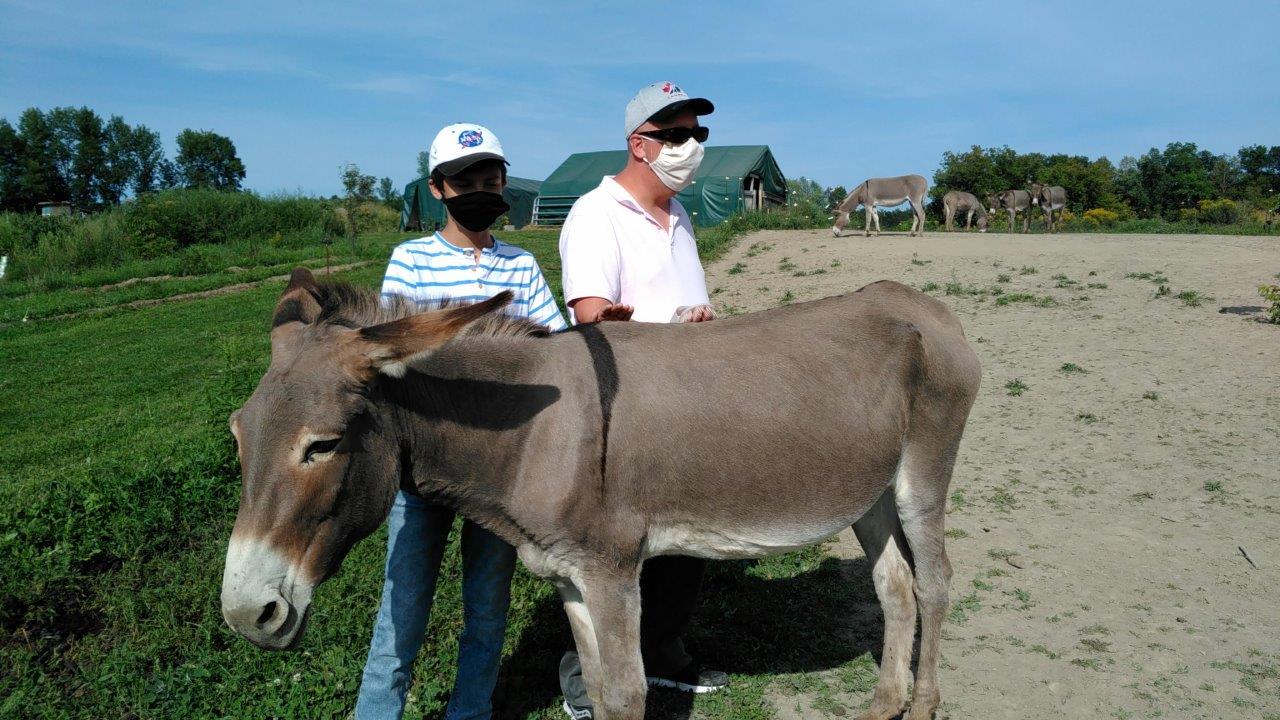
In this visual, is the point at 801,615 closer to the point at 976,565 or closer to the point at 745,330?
the point at 976,565

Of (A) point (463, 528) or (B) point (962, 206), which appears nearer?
(A) point (463, 528)

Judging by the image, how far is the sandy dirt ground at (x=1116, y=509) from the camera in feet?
13.7

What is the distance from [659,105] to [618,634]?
2220 millimetres

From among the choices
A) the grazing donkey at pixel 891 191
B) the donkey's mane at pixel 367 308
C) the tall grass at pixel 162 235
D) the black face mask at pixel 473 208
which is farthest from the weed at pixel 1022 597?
the grazing donkey at pixel 891 191

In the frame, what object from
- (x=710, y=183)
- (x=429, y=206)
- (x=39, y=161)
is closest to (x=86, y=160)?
(x=39, y=161)

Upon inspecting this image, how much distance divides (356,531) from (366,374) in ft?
1.68

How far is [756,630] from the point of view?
4887mm

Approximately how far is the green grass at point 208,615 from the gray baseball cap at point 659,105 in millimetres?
2885

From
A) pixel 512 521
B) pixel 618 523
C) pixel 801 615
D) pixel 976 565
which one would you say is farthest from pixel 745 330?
pixel 976 565

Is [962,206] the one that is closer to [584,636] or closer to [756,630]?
[756,630]

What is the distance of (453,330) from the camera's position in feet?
8.02

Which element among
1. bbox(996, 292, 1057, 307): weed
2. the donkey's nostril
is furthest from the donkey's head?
bbox(996, 292, 1057, 307): weed

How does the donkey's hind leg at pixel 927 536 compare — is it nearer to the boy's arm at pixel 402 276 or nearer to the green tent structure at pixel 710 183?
the boy's arm at pixel 402 276

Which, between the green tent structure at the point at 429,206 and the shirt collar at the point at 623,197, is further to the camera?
the green tent structure at the point at 429,206
